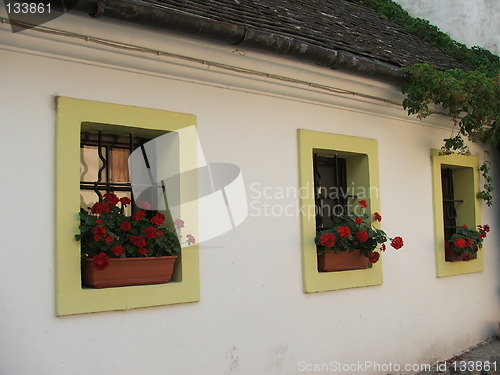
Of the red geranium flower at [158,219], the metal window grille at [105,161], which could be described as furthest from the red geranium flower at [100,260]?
the metal window grille at [105,161]

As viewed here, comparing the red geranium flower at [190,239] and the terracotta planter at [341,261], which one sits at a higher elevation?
the red geranium flower at [190,239]

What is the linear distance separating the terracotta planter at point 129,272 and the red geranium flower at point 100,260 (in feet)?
0.51

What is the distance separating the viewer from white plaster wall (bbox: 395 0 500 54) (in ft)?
31.9

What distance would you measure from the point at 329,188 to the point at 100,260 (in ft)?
10.3

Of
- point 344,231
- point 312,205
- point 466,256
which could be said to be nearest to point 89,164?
point 312,205

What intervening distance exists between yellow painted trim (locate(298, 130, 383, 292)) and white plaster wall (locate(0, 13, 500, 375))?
9 centimetres

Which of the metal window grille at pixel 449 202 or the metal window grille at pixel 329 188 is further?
the metal window grille at pixel 449 202

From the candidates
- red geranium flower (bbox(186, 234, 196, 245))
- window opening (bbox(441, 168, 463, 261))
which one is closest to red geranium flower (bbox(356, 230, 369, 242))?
red geranium flower (bbox(186, 234, 196, 245))

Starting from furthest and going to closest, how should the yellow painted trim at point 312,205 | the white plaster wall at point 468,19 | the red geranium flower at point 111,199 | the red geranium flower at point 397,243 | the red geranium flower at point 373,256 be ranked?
the white plaster wall at point 468,19 < the red geranium flower at point 397,243 < the red geranium flower at point 373,256 < the yellow painted trim at point 312,205 < the red geranium flower at point 111,199

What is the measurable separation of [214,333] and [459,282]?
4.03 meters

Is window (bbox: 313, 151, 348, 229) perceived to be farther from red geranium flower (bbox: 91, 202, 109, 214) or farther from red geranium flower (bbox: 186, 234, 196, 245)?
red geranium flower (bbox: 91, 202, 109, 214)

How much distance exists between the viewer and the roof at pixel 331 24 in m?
5.57

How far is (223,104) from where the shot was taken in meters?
5.39

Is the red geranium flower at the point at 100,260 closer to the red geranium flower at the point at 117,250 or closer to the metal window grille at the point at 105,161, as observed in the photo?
the red geranium flower at the point at 117,250
